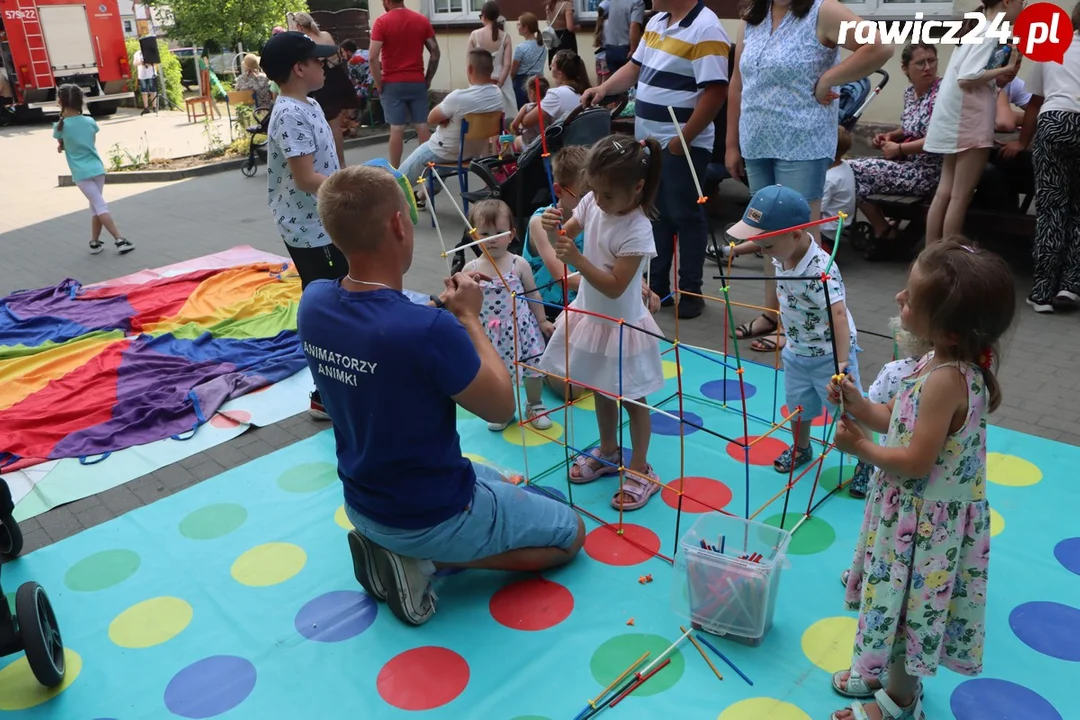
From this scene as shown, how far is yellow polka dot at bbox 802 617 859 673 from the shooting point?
2252mm

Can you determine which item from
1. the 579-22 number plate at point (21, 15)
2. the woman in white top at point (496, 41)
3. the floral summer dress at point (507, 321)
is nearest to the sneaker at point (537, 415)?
the floral summer dress at point (507, 321)

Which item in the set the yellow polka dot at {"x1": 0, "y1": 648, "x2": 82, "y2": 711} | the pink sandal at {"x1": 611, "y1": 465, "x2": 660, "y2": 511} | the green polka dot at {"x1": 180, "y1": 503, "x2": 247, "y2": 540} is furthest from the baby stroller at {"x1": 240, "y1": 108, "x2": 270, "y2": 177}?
the yellow polka dot at {"x1": 0, "y1": 648, "x2": 82, "y2": 711}

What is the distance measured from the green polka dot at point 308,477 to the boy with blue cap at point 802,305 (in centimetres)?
178

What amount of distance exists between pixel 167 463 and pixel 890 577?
2913mm

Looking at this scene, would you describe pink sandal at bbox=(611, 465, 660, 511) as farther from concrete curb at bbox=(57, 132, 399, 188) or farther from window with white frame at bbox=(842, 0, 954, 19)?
concrete curb at bbox=(57, 132, 399, 188)

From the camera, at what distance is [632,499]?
2.99 m

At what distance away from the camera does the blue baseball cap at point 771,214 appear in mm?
2602

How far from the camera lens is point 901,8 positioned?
270 inches

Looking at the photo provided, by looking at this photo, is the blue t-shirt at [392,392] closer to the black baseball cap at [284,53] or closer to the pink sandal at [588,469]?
the pink sandal at [588,469]

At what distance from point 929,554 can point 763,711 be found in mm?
607

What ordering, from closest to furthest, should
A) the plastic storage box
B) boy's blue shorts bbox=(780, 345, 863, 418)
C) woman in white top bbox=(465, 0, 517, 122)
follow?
the plastic storage box < boy's blue shorts bbox=(780, 345, 863, 418) < woman in white top bbox=(465, 0, 517, 122)

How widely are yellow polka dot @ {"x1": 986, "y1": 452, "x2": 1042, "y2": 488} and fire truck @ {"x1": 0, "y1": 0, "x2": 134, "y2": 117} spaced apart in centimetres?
1871

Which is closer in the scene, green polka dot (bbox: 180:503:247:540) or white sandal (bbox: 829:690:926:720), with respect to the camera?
white sandal (bbox: 829:690:926:720)

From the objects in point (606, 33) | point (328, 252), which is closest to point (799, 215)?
point (328, 252)
